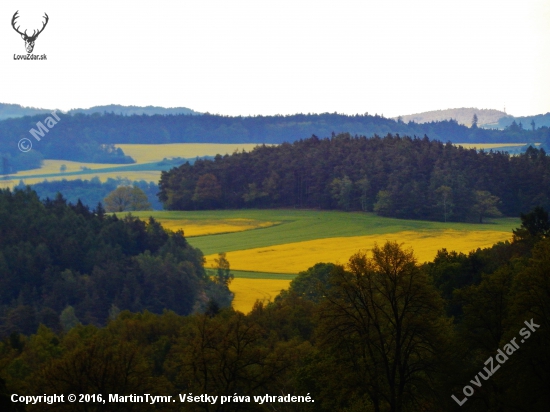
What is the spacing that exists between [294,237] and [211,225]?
1951 centimetres

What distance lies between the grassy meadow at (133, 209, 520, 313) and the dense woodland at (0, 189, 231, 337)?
183 inches

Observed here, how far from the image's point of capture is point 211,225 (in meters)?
132

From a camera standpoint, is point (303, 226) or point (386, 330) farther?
point (303, 226)

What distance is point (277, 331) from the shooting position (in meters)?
54.0

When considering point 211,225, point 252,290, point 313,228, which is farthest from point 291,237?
point 252,290

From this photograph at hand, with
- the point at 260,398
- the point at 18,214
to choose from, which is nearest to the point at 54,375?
the point at 260,398

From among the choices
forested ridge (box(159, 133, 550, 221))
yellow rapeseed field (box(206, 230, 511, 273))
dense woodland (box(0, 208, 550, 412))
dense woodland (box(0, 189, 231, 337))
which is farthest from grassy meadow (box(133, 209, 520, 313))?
dense woodland (box(0, 208, 550, 412))

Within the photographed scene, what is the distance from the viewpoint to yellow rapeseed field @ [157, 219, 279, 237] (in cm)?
12650

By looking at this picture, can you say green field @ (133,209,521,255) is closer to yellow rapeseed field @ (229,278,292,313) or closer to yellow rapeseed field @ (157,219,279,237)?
yellow rapeseed field @ (157,219,279,237)

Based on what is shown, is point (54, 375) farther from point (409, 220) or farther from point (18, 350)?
point (409, 220)

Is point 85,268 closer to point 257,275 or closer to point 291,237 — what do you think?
point 257,275

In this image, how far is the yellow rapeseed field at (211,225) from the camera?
415ft

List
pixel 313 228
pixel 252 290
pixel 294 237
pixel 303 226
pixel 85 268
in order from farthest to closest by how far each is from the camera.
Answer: pixel 303 226, pixel 313 228, pixel 294 237, pixel 85 268, pixel 252 290

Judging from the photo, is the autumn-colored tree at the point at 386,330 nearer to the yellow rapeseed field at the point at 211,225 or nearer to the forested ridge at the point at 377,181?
the yellow rapeseed field at the point at 211,225
